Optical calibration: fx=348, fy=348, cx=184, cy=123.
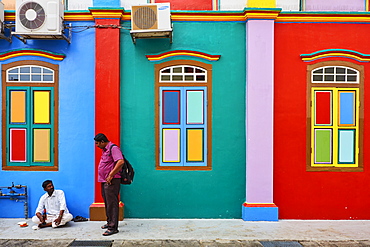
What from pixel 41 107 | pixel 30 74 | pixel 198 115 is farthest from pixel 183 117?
pixel 30 74

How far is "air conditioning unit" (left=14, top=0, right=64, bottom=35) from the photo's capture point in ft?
21.6

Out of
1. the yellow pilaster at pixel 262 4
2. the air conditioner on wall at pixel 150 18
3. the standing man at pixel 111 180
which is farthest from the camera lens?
the yellow pilaster at pixel 262 4

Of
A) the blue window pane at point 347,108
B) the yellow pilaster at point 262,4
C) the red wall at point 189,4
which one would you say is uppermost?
the red wall at point 189,4

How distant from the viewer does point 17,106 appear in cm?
705

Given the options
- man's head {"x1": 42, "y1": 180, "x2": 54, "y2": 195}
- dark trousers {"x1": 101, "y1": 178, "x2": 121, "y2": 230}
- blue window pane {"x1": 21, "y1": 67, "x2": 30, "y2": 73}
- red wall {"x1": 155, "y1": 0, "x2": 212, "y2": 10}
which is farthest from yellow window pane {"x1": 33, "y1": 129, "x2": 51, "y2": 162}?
red wall {"x1": 155, "y1": 0, "x2": 212, "y2": 10}

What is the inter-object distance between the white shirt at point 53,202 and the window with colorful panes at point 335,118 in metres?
4.88

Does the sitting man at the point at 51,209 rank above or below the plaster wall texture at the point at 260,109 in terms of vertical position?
below

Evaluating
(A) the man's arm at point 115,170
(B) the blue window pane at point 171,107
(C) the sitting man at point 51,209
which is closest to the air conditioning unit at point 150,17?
(B) the blue window pane at point 171,107

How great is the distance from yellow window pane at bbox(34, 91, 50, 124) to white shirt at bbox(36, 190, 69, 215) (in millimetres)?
1485

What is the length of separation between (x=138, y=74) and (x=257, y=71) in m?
2.38

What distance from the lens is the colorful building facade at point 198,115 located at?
7.00 metres

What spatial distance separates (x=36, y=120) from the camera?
278 inches

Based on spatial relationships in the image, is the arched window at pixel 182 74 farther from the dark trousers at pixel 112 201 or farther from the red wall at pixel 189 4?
the dark trousers at pixel 112 201

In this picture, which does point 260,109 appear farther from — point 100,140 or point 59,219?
point 59,219
